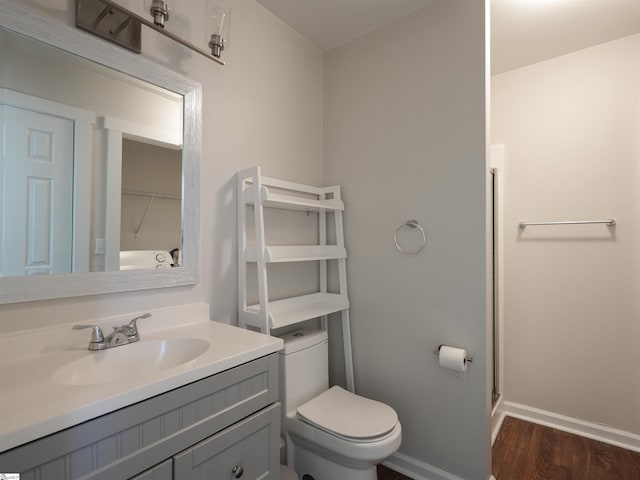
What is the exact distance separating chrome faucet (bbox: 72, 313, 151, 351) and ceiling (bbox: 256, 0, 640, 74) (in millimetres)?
1734

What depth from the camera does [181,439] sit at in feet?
2.87

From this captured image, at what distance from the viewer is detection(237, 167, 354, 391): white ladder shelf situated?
1.52m

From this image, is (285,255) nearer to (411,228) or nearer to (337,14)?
(411,228)

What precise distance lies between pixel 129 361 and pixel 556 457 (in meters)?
2.34

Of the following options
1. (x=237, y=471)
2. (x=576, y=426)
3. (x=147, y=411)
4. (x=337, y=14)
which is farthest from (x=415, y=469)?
(x=337, y=14)

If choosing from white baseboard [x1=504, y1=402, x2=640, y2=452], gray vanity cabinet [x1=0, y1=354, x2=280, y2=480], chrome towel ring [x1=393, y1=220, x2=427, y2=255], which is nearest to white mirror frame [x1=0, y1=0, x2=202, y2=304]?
gray vanity cabinet [x1=0, y1=354, x2=280, y2=480]

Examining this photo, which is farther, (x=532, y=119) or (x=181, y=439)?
(x=532, y=119)

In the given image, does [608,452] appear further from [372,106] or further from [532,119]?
[372,106]

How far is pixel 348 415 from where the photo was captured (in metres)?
1.50

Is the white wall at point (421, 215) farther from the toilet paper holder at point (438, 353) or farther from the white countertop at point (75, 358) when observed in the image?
the white countertop at point (75, 358)

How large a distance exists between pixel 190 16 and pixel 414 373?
205 cm

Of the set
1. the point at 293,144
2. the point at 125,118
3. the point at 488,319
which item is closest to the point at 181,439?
the point at 125,118

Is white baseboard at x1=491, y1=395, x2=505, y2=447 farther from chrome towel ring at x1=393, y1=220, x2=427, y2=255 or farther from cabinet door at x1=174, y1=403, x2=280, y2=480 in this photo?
cabinet door at x1=174, y1=403, x2=280, y2=480

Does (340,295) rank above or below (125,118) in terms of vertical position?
below
